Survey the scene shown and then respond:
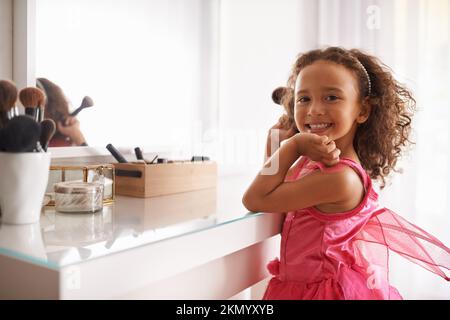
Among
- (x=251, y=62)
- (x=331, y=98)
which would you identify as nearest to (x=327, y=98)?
(x=331, y=98)

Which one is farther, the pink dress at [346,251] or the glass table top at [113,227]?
the pink dress at [346,251]

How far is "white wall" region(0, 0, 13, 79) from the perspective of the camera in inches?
36.3

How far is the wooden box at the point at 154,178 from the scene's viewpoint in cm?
101

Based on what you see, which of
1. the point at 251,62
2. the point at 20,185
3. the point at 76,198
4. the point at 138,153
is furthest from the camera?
the point at 251,62

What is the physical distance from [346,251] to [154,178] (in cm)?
45

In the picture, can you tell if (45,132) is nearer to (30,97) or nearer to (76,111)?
(30,97)

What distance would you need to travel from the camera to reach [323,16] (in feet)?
5.35

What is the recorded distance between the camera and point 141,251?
0.57m

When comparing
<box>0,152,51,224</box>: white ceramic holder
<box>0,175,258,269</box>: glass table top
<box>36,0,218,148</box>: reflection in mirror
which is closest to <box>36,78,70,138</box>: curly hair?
<box>36,0,218,148</box>: reflection in mirror

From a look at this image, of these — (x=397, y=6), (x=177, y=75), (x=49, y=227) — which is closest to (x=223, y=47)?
(x=177, y=75)

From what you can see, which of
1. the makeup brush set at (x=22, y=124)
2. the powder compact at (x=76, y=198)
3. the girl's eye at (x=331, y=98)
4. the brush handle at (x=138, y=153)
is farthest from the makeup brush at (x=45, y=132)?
the girl's eye at (x=331, y=98)

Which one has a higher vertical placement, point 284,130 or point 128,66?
point 128,66

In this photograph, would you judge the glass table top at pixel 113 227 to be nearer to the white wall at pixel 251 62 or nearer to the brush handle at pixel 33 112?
the brush handle at pixel 33 112

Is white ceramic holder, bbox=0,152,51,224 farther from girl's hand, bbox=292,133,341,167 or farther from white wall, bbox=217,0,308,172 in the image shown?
white wall, bbox=217,0,308,172
